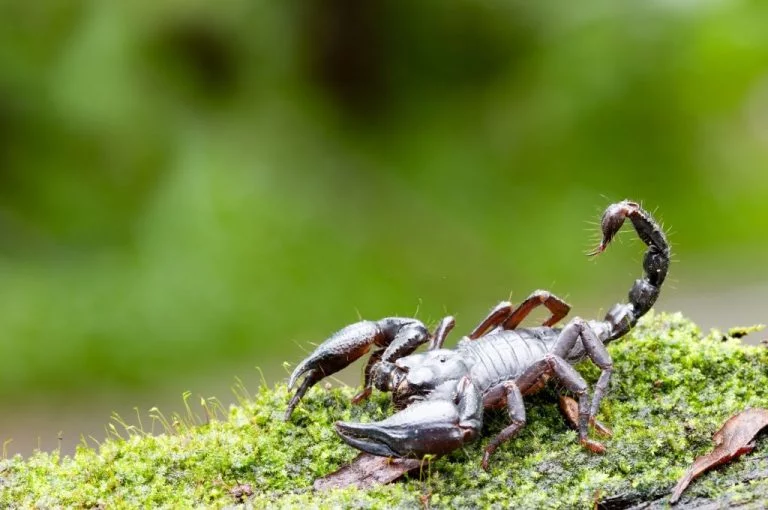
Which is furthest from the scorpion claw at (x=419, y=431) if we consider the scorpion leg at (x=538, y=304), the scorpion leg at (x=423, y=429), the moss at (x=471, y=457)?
the scorpion leg at (x=538, y=304)

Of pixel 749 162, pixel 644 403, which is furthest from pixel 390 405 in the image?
pixel 749 162

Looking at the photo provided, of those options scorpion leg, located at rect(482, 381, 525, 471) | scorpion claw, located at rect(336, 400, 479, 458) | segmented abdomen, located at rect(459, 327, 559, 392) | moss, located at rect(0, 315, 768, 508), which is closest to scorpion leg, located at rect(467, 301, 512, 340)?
segmented abdomen, located at rect(459, 327, 559, 392)

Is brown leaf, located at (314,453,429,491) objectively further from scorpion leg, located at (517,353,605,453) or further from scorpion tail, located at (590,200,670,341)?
scorpion tail, located at (590,200,670,341)

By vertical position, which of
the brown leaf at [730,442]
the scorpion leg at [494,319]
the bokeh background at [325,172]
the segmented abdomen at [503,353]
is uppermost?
the bokeh background at [325,172]

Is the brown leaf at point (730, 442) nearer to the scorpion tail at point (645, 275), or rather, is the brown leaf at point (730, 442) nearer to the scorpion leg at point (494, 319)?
the scorpion tail at point (645, 275)

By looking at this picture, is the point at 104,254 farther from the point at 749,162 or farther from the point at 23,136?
the point at 749,162

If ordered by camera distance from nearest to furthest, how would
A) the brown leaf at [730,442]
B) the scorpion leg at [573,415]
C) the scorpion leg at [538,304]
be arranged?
the brown leaf at [730,442], the scorpion leg at [573,415], the scorpion leg at [538,304]

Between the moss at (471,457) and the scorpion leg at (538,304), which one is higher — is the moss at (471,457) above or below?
below
